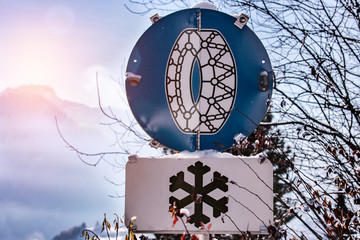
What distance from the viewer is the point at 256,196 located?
1600mm

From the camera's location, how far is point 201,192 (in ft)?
5.29

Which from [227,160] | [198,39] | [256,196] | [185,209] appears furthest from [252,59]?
[185,209]

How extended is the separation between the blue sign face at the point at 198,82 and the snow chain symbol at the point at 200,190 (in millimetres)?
143

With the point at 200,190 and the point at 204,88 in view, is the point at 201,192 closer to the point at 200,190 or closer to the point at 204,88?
the point at 200,190

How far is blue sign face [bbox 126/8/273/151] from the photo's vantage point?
175 centimetres

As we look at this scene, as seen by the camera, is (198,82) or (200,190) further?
(198,82)

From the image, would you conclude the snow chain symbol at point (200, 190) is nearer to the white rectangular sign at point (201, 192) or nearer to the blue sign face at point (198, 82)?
the white rectangular sign at point (201, 192)

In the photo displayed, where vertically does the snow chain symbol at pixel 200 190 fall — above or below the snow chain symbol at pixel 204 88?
below

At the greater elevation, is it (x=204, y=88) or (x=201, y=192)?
(x=204, y=88)

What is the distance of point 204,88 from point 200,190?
1.52 ft

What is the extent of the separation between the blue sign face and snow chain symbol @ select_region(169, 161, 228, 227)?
14cm

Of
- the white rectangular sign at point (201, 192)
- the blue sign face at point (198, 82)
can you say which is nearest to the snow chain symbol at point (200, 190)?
the white rectangular sign at point (201, 192)

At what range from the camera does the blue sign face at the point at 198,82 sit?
1748 millimetres

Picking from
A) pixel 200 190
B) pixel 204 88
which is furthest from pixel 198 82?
pixel 200 190
